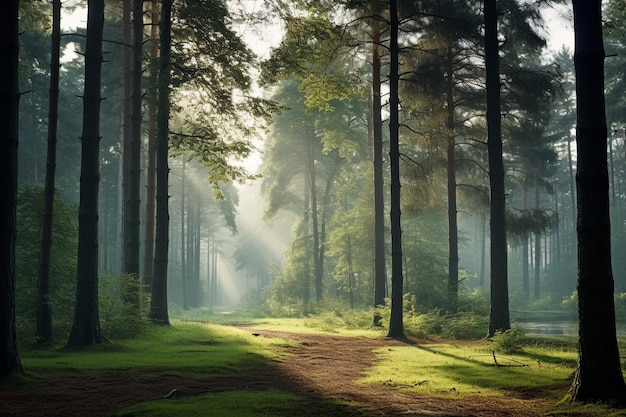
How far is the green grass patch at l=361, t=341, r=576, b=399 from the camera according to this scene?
847 cm

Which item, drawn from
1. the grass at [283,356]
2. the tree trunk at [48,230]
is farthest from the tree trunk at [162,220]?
the tree trunk at [48,230]

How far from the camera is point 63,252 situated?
14.4 metres

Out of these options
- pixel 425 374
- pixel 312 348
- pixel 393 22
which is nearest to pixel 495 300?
pixel 312 348

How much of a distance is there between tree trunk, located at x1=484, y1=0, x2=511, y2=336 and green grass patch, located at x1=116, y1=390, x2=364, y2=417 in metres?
9.74

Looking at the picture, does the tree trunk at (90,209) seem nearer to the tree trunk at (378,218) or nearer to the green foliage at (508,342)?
the green foliage at (508,342)

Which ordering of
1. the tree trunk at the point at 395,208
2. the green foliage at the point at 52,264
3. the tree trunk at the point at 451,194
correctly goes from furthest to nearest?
the tree trunk at the point at 451,194
the tree trunk at the point at 395,208
the green foliage at the point at 52,264

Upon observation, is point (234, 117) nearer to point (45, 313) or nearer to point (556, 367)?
point (45, 313)

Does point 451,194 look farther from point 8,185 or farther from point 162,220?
point 8,185

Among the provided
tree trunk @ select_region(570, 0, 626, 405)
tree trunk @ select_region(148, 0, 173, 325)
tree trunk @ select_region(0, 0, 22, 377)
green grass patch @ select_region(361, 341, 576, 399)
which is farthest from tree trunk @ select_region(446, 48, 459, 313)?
tree trunk @ select_region(0, 0, 22, 377)

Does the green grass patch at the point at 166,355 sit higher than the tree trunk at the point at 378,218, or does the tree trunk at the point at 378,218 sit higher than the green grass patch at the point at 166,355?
the tree trunk at the point at 378,218

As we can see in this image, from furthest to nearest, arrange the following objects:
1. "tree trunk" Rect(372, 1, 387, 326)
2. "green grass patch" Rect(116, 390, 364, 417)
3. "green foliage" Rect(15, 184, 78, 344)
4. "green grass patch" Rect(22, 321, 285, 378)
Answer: "tree trunk" Rect(372, 1, 387, 326)
"green foliage" Rect(15, 184, 78, 344)
"green grass patch" Rect(22, 321, 285, 378)
"green grass patch" Rect(116, 390, 364, 417)

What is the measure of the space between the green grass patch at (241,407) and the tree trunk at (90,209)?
5.69m

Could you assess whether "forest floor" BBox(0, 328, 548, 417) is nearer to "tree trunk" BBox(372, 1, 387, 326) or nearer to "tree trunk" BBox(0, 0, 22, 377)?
"tree trunk" BBox(0, 0, 22, 377)

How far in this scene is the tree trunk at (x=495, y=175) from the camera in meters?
15.9
